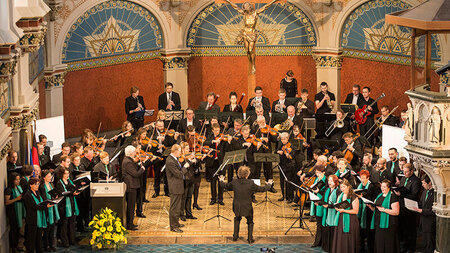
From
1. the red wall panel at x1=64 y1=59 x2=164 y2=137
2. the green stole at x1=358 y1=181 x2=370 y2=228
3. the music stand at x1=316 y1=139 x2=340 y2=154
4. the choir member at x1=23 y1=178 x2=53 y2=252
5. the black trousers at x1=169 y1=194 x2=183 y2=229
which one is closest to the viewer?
the choir member at x1=23 y1=178 x2=53 y2=252

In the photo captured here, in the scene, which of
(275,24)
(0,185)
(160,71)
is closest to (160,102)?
(160,71)

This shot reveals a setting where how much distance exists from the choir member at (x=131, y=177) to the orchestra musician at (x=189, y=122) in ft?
7.80

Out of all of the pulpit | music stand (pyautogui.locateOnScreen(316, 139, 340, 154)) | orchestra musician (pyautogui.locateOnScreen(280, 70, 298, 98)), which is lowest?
the pulpit

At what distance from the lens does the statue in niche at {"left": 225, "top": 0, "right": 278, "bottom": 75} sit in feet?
63.4

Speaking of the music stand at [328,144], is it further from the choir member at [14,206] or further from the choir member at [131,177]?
the choir member at [14,206]

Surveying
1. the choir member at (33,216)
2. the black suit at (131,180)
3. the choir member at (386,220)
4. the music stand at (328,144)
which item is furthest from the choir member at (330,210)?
the choir member at (33,216)

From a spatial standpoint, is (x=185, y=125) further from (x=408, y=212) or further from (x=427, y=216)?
(x=427, y=216)

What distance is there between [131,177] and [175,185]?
2.36 feet

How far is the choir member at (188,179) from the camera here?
15062 mm

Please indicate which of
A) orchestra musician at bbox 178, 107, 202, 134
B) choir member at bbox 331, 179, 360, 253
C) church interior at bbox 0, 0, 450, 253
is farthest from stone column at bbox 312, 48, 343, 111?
choir member at bbox 331, 179, 360, 253

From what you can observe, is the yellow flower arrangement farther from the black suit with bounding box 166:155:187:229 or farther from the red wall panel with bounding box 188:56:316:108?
the red wall panel with bounding box 188:56:316:108

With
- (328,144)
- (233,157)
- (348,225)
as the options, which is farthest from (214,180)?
(348,225)

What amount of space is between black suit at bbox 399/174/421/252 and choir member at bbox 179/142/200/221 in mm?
3387

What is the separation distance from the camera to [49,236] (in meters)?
14.3
